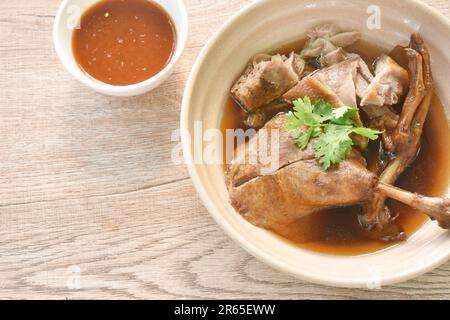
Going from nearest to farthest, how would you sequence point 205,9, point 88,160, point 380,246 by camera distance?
point 380,246
point 88,160
point 205,9

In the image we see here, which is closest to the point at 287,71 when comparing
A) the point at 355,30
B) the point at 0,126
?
the point at 355,30

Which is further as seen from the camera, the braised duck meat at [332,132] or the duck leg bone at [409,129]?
the duck leg bone at [409,129]

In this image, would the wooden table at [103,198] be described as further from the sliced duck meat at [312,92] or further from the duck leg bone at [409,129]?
the sliced duck meat at [312,92]

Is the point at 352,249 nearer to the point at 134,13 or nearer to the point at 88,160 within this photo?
the point at 88,160

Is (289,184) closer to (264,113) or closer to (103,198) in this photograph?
(264,113)

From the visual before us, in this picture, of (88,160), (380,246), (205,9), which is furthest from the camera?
(205,9)

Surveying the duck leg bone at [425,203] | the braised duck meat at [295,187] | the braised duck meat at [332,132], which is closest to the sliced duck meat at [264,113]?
the braised duck meat at [332,132]
